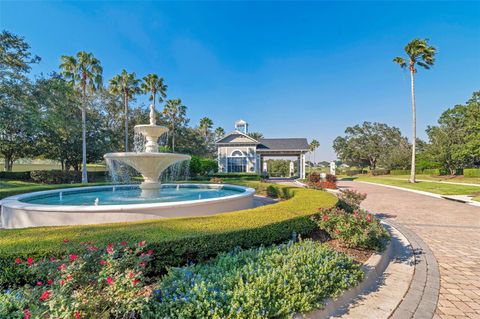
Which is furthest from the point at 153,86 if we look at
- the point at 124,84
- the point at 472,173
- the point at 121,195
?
the point at 472,173

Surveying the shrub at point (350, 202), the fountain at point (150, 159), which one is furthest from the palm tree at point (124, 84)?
the shrub at point (350, 202)

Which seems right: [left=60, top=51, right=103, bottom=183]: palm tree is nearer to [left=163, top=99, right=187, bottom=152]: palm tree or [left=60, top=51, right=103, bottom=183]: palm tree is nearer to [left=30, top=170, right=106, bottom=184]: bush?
[left=30, top=170, right=106, bottom=184]: bush

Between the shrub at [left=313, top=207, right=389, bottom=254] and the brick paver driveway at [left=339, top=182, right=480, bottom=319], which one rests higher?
the shrub at [left=313, top=207, right=389, bottom=254]

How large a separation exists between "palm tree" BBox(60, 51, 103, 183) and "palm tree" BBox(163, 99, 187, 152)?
47.9 feet

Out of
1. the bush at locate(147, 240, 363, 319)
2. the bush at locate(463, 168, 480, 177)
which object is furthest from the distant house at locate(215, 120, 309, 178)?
the bush at locate(147, 240, 363, 319)

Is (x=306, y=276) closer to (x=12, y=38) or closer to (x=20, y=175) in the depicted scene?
A: (x=12, y=38)

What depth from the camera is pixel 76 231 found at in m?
3.77

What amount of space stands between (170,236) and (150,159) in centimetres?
584

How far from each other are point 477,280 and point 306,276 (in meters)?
3.54

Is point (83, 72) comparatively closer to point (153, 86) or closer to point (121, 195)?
point (153, 86)

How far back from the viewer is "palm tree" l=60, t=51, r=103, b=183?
2179cm

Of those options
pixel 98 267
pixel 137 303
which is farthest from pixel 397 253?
pixel 98 267

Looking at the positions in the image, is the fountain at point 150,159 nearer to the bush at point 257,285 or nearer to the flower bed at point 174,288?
the flower bed at point 174,288

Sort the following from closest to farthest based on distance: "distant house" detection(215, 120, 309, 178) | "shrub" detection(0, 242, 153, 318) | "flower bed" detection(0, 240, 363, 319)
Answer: "shrub" detection(0, 242, 153, 318)
"flower bed" detection(0, 240, 363, 319)
"distant house" detection(215, 120, 309, 178)
